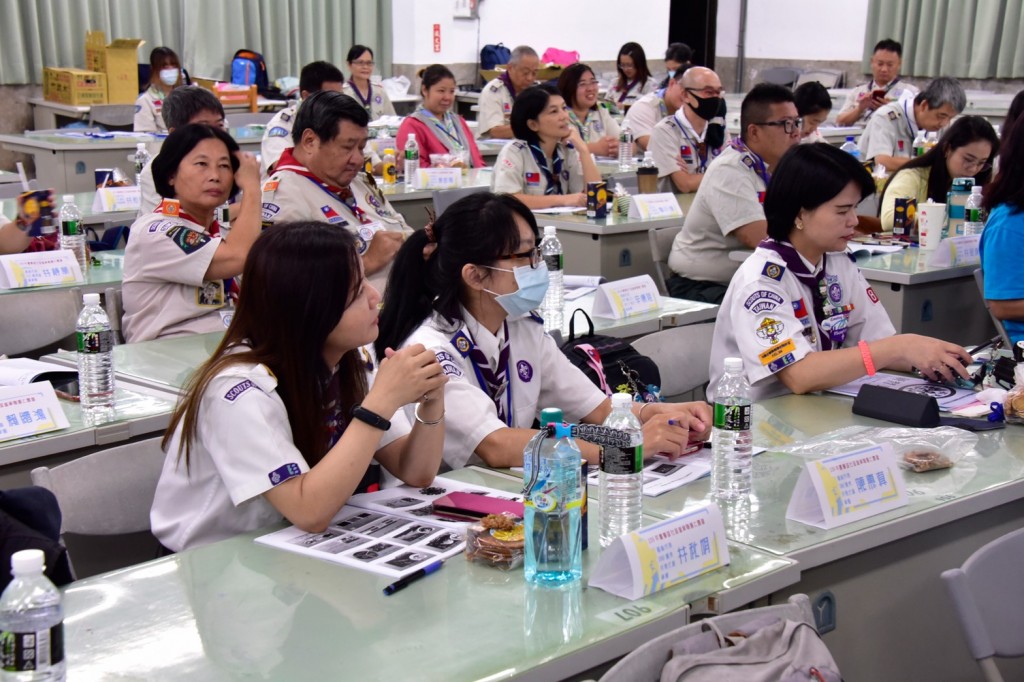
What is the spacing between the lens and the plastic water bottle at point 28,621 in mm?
1262

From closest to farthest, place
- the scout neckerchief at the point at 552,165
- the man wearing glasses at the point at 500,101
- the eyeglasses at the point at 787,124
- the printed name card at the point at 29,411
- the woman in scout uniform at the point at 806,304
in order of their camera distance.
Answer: the printed name card at the point at 29,411, the woman in scout uniform at the point at 806,304, the eyeglasses at the point at 787,124, the scout neckerchief at the point at 552,165, the man wearing glasses at the point at 500,101

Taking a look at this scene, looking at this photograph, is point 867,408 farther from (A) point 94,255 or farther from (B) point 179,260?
(A) point 94,255

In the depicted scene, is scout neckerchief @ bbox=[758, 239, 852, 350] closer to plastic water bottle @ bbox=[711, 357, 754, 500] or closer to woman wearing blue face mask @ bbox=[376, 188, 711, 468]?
woman wearing blue face mask @ bbox=[376, 188, 711, 468]

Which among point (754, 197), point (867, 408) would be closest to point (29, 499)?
point (867, 408)

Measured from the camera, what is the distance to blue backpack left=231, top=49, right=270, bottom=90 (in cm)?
1030

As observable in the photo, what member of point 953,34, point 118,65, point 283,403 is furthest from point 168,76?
point 283,403

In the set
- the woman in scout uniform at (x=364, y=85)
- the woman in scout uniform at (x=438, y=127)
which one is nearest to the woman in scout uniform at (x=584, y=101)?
the woman in scout uniform at (x=438, y=127)

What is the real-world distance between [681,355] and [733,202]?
155 cm

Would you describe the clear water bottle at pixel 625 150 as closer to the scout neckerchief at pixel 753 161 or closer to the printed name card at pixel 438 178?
the printed name card at pixel 438 178

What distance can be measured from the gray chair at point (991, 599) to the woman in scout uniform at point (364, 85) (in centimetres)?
788

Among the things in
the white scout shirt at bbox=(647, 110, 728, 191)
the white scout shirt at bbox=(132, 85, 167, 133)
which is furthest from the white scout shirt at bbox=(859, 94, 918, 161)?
the white scout shirt at bbox=(132, 85, 167, 133)

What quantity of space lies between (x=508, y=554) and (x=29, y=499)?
0.71 metres

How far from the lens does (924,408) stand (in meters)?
2.52

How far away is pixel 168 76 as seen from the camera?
880 centimetres
